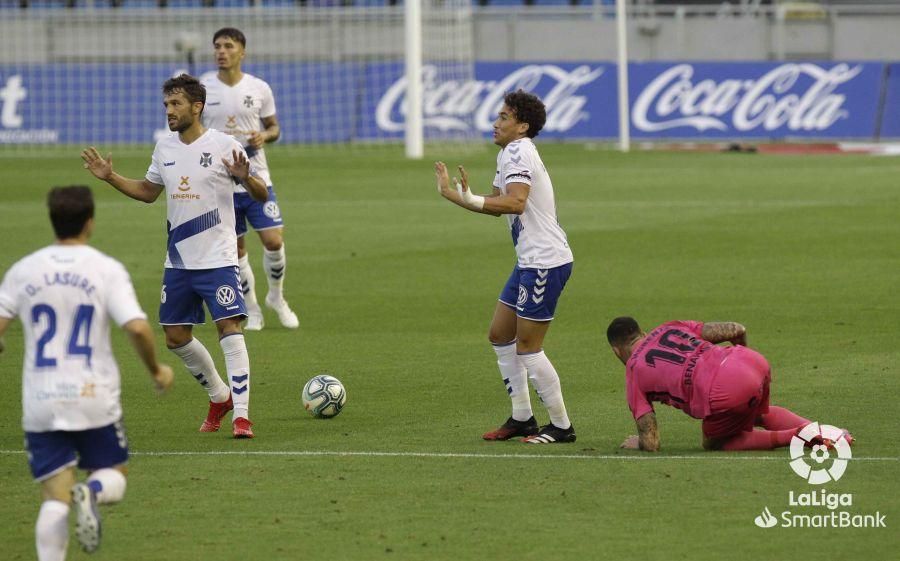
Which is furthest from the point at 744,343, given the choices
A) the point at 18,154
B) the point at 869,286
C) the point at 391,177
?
the point at 18,154

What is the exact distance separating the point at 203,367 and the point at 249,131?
16.4ft

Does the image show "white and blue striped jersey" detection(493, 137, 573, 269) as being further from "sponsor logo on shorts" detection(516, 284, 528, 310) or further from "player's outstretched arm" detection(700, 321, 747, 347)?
"player's outstretched arm" detection(700, 321, 747, 347)

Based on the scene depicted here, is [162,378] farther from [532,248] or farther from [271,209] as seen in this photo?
[271,209]

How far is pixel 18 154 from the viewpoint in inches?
1417

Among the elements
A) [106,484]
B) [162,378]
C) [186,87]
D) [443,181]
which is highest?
[186,87]

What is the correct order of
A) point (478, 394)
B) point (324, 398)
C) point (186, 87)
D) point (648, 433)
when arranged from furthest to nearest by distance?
point (478, 394)
point (324, 398)
point (186, 87)
point (648, 433)

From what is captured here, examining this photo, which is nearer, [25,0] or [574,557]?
[574,557]

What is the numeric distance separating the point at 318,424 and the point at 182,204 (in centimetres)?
172

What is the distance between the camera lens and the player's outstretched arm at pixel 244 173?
1000cm

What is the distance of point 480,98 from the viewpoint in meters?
37.7

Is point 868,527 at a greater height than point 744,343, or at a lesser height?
lesser

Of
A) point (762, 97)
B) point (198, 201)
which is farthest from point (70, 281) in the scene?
point (762, 97)

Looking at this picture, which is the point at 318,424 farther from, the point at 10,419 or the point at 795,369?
the point at 795,369

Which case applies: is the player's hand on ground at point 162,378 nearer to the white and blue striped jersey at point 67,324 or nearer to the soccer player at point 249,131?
the white and blue striped jersey at point 67,324
